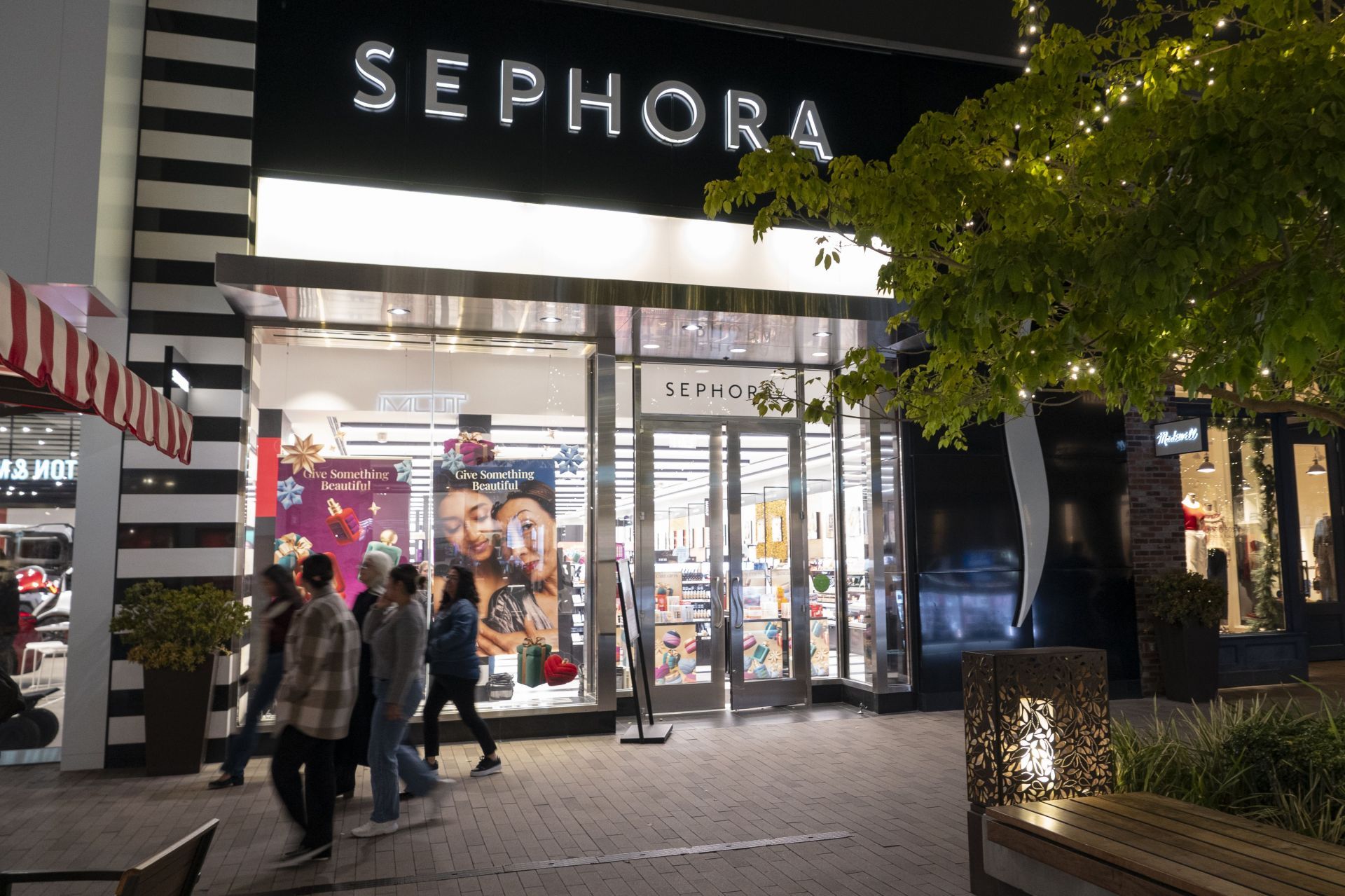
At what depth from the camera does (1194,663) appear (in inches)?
423

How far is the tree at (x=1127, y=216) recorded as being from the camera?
10.8ft

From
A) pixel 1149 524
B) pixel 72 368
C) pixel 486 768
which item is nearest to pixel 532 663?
pixel 486 768

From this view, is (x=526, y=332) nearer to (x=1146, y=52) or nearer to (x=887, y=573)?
(x=887, y=573)

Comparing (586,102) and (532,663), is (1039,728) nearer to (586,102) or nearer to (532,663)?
(532,663)

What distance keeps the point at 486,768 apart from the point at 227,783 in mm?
1960

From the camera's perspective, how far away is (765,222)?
600 cm

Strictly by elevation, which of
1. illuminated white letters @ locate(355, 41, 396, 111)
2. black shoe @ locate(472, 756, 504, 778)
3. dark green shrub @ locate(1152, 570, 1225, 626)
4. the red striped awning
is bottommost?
black shoe @ locate(472, 756, 504, 778)

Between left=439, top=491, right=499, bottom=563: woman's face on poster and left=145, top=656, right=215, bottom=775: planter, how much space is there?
2.42 m

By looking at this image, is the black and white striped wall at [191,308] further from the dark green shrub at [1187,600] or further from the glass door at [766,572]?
the dark green shrub at [1187,600]

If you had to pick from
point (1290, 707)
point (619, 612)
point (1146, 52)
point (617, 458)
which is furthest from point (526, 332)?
point (1290, 707)

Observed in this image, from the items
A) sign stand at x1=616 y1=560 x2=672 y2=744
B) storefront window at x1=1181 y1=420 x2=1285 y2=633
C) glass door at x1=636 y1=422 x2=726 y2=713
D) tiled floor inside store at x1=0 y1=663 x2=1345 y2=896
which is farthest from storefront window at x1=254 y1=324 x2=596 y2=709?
storefront window at x1=1181 y1=420 x2=1285 y2=633

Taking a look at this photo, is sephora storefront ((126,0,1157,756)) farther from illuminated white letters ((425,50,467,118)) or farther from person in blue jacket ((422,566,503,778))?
person in blue jacket ((422,566,503,778))

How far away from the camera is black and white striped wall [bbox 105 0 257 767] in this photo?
8.36m

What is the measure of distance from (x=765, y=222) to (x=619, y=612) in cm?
543
